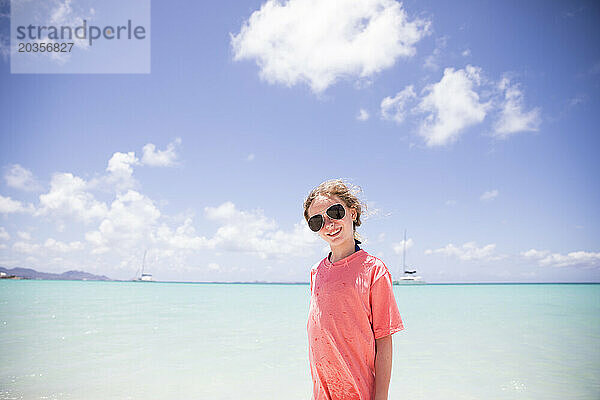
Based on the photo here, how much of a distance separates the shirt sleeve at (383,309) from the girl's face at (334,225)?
286mm

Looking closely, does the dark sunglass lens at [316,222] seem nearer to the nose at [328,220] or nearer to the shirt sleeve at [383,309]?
the nose at [328,220]

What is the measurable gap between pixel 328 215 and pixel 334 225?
0.05 meters

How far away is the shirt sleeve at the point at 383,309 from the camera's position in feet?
4.94

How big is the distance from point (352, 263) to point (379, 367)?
427 millimetres

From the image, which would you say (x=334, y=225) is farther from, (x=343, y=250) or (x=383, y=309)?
(x=383, y=309)

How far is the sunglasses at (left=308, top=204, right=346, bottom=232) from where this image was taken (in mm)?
1760

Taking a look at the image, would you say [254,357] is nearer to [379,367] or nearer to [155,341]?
[155,341]

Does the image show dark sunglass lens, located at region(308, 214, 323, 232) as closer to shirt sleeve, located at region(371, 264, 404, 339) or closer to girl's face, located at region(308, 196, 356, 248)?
girl's face, located at region(308, 196, 356, 248)

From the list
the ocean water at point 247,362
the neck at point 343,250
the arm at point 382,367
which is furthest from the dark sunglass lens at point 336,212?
the ocean water at point 247,362

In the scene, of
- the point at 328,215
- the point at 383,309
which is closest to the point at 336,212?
the point at 328,215

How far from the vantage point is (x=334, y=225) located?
1760 mm

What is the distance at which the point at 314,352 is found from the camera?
167cm

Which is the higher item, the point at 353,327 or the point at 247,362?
the point at 353,327

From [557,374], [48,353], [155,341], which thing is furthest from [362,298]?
[155,341]
